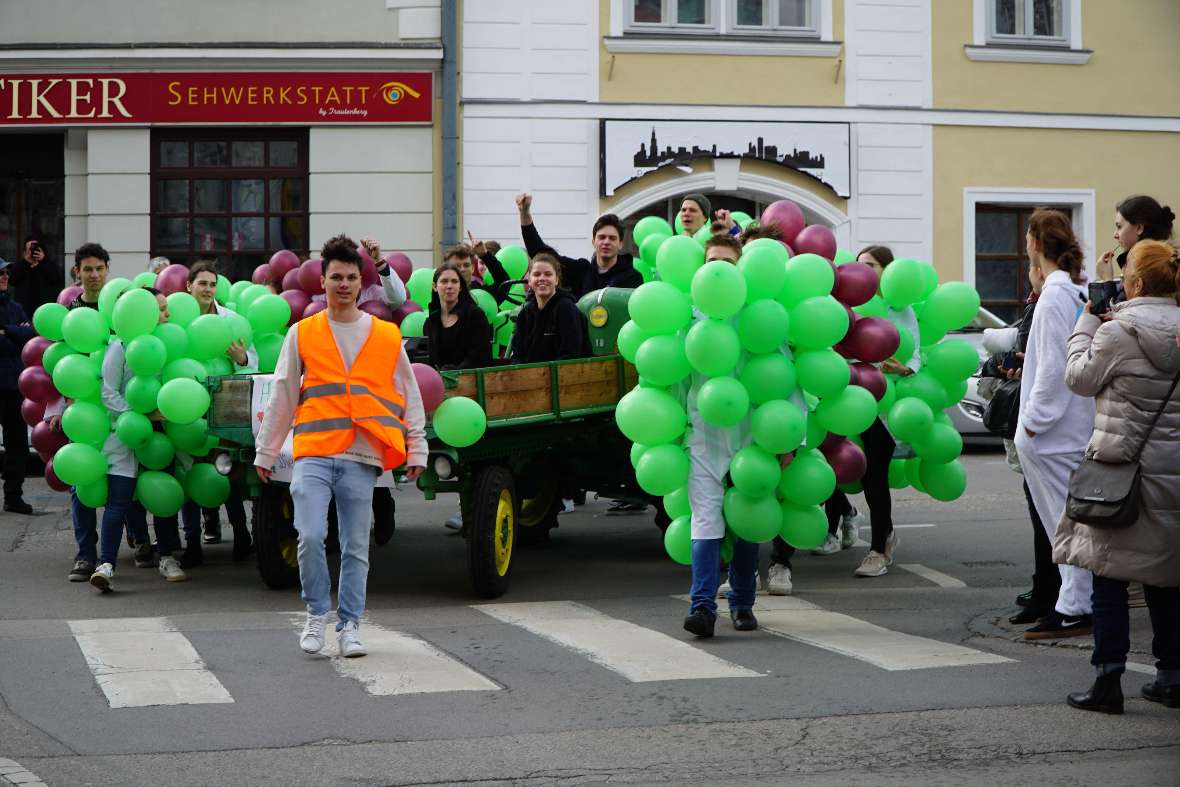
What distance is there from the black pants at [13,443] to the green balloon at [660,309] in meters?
7.47

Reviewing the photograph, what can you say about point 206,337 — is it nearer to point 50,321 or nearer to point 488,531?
point 50,321

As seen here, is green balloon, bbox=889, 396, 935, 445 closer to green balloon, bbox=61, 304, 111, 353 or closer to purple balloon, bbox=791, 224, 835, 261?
purple balloon, bbox=791, 224, 835, 261

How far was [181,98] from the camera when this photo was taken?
1978 centimetres

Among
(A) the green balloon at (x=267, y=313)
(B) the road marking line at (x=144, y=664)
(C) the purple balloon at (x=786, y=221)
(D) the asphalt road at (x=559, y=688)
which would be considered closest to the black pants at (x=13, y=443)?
(D) the asphalt road at (x=559, y=688)

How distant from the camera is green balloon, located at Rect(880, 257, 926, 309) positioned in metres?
9.77

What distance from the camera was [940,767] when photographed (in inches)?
226

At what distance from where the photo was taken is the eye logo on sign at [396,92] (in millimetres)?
19906

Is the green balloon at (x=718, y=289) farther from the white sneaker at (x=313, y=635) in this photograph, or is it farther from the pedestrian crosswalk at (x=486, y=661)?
the white sneaker at (x=313, y=635)

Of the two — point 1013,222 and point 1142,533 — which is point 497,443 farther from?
point 1013,222

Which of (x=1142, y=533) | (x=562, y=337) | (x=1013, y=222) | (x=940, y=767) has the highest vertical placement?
(x=1013, y=222)

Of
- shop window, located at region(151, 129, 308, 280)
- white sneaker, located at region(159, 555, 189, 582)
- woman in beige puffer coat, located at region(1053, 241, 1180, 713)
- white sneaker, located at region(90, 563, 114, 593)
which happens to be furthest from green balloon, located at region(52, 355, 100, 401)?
shop window, located at region(151, 129, 308, 280)

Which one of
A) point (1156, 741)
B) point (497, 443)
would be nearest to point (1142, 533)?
point (1156, 741)

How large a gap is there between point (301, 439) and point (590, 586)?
2973mm

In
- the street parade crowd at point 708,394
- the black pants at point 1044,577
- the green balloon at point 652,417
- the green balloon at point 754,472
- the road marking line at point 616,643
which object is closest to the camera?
the street parade crowd at point 708,394
